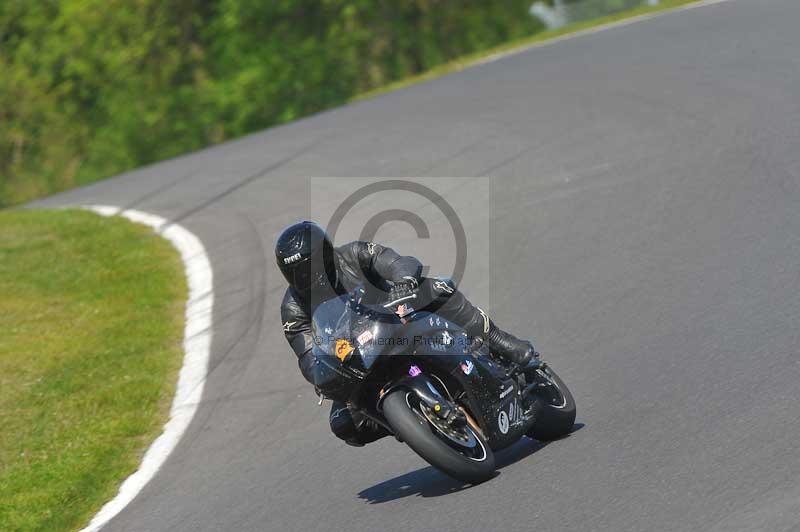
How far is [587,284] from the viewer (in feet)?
32.3

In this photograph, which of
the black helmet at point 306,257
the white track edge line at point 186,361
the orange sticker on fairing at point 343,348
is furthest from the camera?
the white track edge line at point 186,361

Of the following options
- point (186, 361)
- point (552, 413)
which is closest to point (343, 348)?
point (552, 413)

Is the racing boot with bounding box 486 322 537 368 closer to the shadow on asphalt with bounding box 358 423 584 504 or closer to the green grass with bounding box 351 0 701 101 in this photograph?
the shadow on asphalt with bounding box 358 423 584 504

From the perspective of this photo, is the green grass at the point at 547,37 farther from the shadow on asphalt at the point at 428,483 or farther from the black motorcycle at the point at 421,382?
the black motorcycle at the point at 421,382

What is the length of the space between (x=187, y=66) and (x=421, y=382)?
3677 centimetres

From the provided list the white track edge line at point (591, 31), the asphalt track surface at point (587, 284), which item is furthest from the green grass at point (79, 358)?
the white track edge line at point (591, 31)

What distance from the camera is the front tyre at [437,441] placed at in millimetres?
5914

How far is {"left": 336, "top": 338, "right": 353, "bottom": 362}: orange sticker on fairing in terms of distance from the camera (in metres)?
5.95

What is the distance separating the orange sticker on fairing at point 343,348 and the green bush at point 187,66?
28.4 meters

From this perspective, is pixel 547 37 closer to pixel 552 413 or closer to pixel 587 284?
pixel 587 284

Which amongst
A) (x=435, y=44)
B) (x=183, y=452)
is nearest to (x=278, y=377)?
(x=183, y=452)

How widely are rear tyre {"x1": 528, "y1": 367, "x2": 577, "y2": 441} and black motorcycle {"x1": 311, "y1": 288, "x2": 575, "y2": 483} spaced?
0.15 metres
